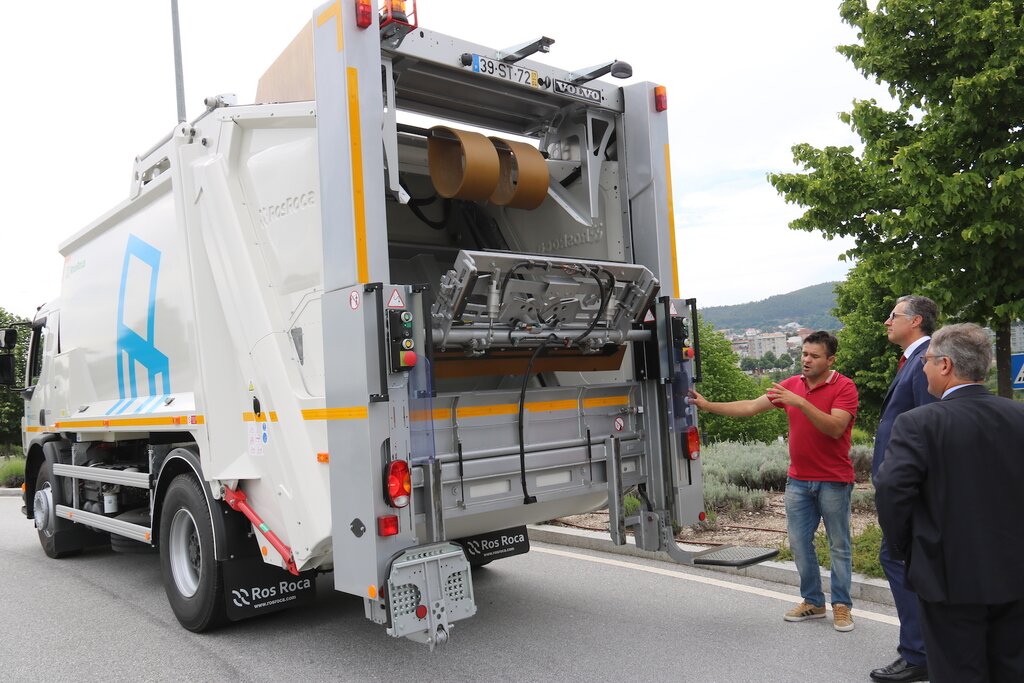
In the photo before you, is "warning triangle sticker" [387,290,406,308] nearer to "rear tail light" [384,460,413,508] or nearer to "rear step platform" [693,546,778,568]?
"rear tail light" [384,460,413,508]

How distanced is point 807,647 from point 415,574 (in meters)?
2.14

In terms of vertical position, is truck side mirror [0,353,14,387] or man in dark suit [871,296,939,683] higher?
truck side mirror [0,353,14,387]

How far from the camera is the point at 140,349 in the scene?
227 inches

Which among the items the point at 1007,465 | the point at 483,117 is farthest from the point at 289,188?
the point at 1007,465

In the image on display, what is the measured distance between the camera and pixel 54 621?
5527 millimetres

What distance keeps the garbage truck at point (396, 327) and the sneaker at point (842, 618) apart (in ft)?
1.79

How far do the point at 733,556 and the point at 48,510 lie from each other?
20.9 feet

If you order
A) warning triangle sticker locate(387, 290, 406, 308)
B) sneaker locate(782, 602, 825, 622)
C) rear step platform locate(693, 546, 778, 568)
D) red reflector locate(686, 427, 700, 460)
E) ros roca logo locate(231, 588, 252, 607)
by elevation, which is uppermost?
warning triangle sticker locate(387, 290, 406, 308)

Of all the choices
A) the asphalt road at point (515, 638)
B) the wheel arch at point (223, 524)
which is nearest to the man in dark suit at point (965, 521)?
the asphalt road at point (515, 638)

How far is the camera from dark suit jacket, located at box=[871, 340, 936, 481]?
379cm

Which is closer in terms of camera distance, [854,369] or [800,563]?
[800,563]

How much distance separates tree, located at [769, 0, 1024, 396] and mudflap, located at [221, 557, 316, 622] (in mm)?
6625

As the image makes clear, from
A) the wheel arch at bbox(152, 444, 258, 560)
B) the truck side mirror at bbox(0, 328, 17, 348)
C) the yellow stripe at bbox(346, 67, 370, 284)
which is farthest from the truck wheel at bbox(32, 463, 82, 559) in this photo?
the yellow stripe at bbox(346, 67, 370, 284)

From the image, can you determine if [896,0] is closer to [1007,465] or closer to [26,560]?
[1007,465]
